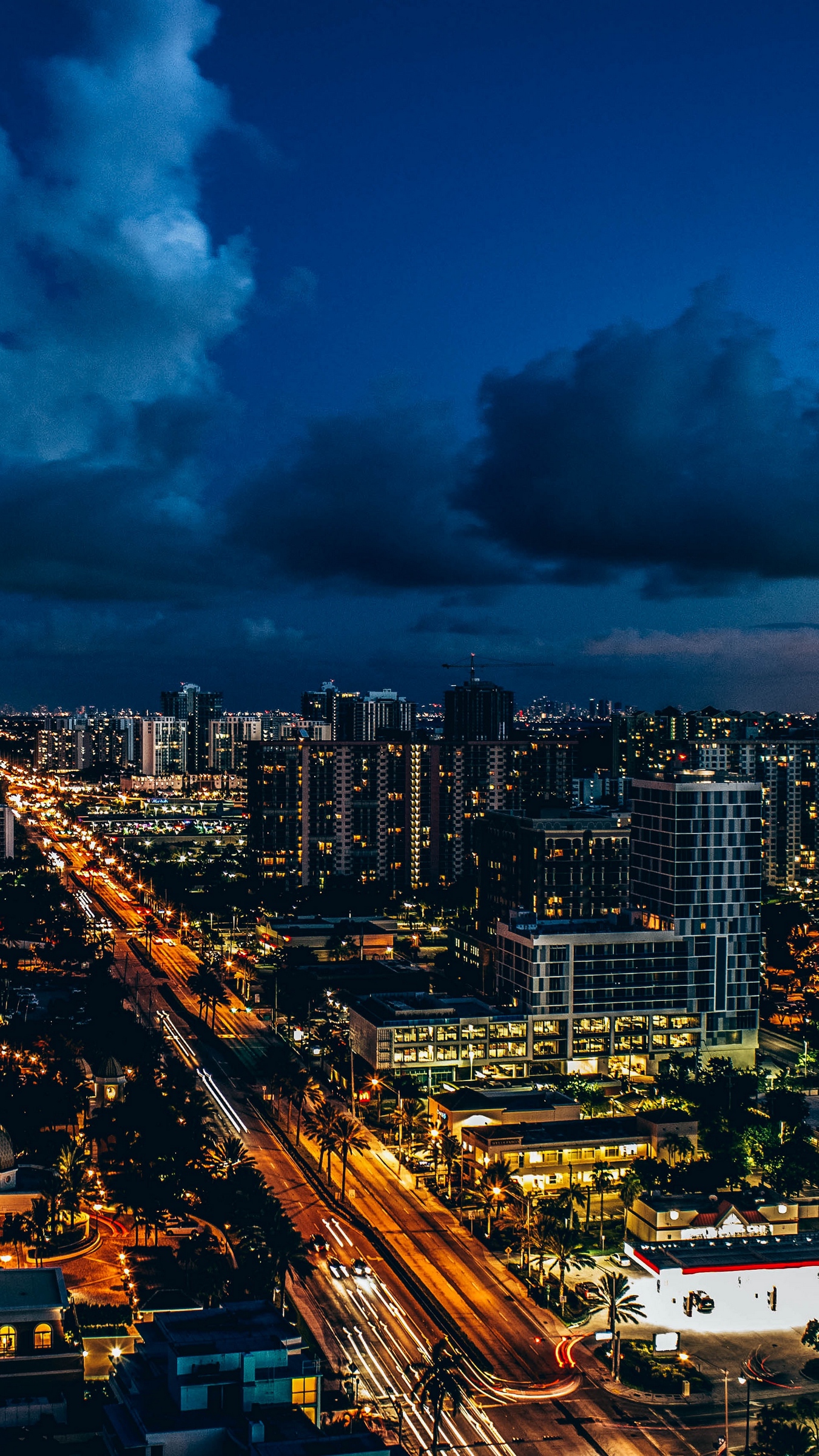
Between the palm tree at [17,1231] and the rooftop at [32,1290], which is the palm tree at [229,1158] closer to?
the palm tree at [17,1231]

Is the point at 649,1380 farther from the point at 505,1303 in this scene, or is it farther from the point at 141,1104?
the point at 141,1104

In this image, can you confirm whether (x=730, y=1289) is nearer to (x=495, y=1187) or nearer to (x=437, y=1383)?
(x=495, y=1187)

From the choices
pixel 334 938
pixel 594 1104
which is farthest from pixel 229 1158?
pixel 334 938

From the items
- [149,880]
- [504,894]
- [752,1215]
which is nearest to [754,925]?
[504,894]

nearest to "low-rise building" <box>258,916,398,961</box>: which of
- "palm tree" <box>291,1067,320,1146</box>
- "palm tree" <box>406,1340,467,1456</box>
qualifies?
"palm tree" <box>291,1067,320,1146</box>

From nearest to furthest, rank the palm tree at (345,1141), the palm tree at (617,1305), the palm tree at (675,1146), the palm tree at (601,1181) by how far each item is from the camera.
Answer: the palm tree at (617,1305)
the palm tree at (345,1141)
the palm tree at (601,1181)
the palm tree at (675,1146)

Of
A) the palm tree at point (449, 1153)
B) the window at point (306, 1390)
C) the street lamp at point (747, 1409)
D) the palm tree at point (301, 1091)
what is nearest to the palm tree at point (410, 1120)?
the palm tree at point (449, 1153)
